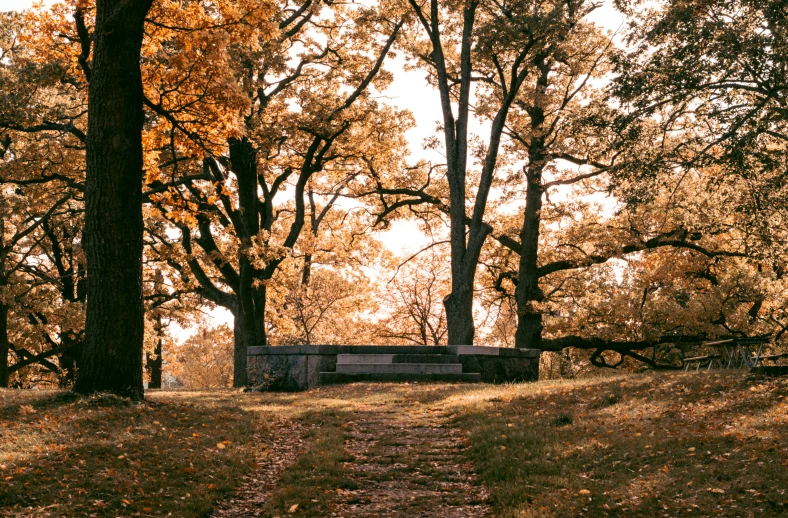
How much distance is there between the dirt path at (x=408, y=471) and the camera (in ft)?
23.1

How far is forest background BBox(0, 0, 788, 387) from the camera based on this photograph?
1323cm

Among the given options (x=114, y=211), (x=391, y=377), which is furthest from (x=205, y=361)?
(x=114, y=211)

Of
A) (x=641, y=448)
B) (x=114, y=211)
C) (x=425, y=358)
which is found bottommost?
(x=641, y=448)

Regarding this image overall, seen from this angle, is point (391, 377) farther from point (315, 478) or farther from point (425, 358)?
point (315, 478)

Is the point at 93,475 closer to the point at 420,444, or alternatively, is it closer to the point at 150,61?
the point at 420,444

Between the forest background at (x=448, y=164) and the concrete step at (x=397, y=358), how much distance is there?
3.40m

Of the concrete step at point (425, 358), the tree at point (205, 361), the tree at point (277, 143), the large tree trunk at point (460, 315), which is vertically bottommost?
the tree at point (205, 361)

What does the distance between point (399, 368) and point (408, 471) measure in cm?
909

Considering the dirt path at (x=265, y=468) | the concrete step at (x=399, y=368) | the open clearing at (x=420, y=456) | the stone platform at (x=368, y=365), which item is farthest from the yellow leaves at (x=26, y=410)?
the concrete step at (x=399, y=368)

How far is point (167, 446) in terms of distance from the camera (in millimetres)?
8602

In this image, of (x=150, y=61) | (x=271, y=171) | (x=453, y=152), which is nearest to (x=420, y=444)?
(x=150, y=61)

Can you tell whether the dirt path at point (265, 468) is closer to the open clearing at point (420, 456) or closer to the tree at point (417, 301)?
the open clearing at point (420, 456)

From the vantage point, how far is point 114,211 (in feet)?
36.0

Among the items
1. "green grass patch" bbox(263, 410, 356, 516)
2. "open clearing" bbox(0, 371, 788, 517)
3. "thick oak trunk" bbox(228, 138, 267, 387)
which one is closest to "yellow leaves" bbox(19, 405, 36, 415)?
Result: "open clearing" bbox(0, 371, 788, 517)
